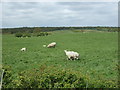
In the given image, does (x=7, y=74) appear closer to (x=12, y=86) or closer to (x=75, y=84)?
(x=12, y=86)

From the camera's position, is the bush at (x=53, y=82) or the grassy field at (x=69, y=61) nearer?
the bush at (x=53, y=82)

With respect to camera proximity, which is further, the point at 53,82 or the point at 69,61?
the point at 69,61

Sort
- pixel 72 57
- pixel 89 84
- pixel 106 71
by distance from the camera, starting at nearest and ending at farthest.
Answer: pixel 89 84, pixel 106 71, pixel 72 57

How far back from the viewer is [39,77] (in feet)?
14.0

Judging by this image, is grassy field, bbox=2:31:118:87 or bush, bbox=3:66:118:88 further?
grassy field, bbox=2:31:118:87

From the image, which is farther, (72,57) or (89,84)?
(72,57)

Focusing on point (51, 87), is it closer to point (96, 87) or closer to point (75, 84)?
point (75, 84)

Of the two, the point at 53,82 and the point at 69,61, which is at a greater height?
the point at 53,82

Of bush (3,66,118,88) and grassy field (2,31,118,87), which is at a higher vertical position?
bush (3,66,118,88)

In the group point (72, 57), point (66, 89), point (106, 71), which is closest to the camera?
point (66, 89)

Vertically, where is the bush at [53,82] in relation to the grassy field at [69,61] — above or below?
above

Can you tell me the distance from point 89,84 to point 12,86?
Result: 1.57 m

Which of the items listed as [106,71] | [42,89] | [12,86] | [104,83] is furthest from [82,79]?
[106,71]

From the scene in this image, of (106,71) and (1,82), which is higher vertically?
(1,82)
